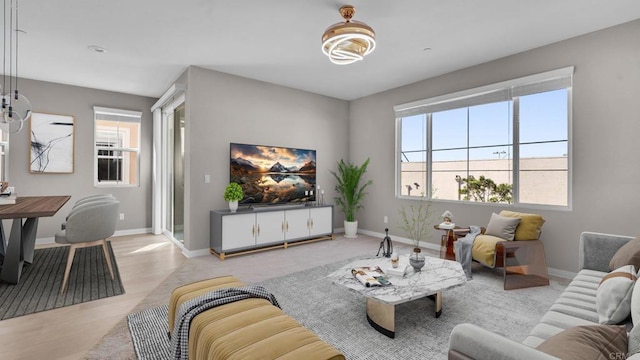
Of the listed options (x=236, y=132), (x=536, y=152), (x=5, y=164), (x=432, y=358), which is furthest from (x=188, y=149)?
(x=536, y=152)

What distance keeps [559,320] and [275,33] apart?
11.8 ft

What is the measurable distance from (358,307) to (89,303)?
2574 mm

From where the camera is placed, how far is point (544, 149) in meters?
3.77

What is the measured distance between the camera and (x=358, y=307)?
2676 mm

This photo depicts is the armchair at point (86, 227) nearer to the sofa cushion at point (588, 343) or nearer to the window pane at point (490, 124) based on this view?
the sofa cushion at point (588, 343)

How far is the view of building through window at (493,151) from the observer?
3.70 meters

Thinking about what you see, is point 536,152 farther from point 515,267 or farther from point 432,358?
point 432,358

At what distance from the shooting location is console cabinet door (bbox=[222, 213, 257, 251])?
4.29 m

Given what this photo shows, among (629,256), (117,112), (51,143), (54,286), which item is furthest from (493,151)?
(51,143)

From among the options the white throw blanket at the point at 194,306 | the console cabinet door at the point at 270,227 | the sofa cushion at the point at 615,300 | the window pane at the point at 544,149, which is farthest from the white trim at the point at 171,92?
the sofa cushion at the point at 615,300

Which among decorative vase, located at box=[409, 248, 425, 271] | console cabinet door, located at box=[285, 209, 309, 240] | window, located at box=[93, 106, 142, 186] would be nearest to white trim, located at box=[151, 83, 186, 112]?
window, located at box=[93, 106, 142, 186]

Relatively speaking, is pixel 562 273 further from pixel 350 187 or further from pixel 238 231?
pixel 238 231

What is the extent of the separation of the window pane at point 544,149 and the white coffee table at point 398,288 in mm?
2035

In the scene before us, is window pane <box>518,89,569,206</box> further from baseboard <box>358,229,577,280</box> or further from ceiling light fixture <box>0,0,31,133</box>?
ceiling light fixture <box>0,0,31,133</box>
